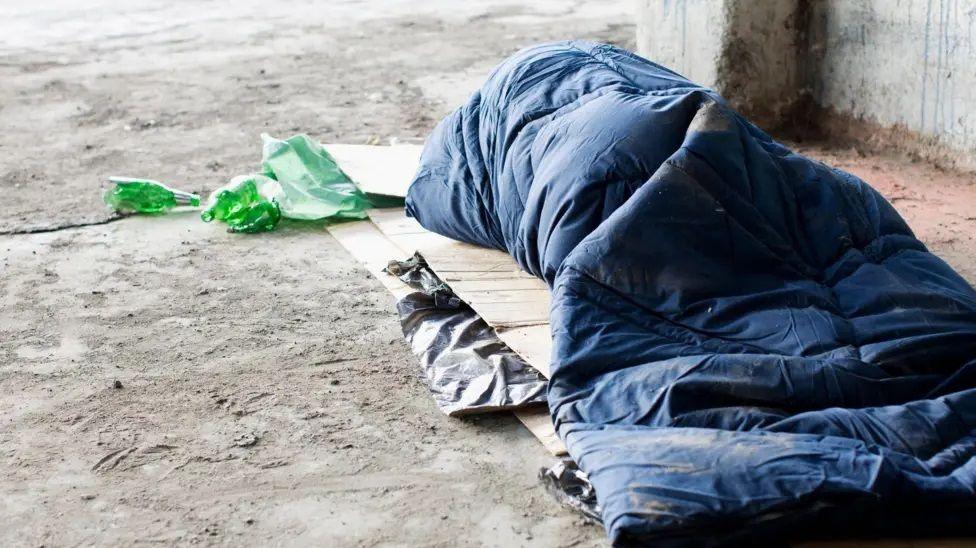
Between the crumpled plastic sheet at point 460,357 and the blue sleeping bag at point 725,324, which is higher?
the blue sleeping bag at point 725,324

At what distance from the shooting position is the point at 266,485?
262 centimetres

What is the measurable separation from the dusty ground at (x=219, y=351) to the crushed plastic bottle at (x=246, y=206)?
0.27 feet

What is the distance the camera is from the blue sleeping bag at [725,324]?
7.17ft

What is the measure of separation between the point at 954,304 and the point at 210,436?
6.23ft

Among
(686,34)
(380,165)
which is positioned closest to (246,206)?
(380,165)

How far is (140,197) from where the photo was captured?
4734mm

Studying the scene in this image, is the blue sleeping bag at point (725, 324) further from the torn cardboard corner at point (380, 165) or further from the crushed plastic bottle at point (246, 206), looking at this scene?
the crushed plastic bottle at point (246, 206)

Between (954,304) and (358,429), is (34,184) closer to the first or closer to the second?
(358,429)

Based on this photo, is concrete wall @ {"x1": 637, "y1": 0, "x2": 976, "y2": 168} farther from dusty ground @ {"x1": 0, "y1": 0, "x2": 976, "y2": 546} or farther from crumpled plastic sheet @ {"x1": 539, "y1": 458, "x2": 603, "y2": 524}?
crumpled plastic sheet @ {"x1": 539, "y1": 458, "x2": 603, "y2": 524}

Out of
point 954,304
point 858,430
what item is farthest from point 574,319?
point 954,304

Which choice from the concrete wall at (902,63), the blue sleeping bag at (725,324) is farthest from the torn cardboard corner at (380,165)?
the concrete wall at (902,63)

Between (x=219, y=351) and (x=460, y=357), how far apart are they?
765mm

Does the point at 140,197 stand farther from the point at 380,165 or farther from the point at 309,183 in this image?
the point at 380,165

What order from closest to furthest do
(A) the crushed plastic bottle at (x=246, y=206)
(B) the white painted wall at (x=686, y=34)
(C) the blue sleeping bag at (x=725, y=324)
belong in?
1. (C) the blue sleeping bag at (x=725, y=324)
2. (A) the crushed plastic bottle at (x=246, y=206)
3. (B) the white painted wall at (x=686, y=34)
